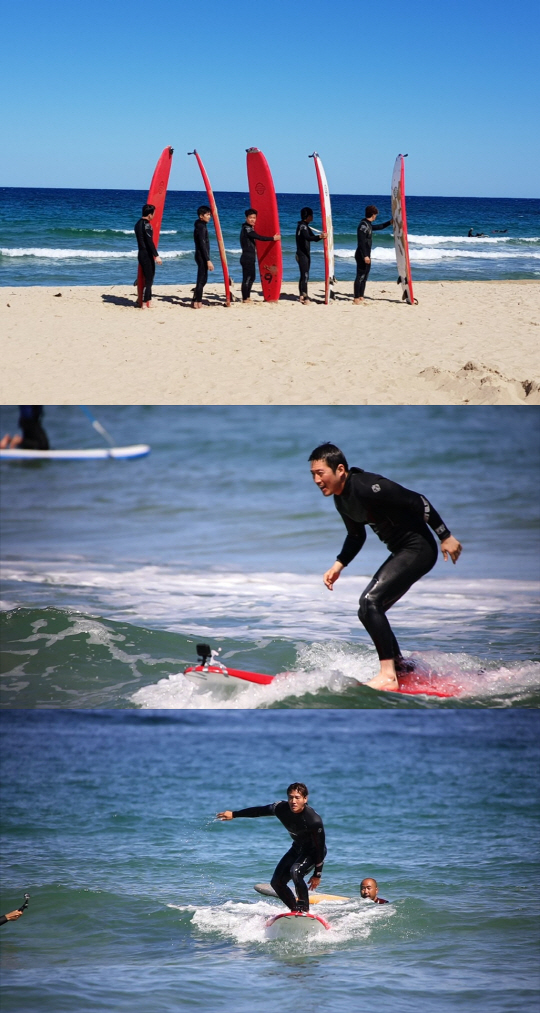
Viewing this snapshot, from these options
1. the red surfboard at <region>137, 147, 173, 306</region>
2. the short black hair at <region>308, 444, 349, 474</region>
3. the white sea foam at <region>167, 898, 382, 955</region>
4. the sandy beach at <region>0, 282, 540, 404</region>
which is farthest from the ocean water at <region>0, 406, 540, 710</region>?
the red surfboard at <region>137, 147, 173, 306</region>

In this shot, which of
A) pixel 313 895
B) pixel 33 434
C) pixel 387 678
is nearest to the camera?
pixel 33 434

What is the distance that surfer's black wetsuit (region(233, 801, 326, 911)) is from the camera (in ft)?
17.6

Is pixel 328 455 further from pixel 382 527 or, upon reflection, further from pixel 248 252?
pixel 248 252

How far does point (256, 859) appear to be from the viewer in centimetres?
714

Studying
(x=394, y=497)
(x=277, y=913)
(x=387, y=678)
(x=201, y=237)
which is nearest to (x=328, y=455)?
(x=394, y=497)

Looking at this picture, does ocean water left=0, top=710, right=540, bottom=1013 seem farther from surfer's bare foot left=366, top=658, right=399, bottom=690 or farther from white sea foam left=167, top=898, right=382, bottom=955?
surfer's bare foot left=366, top=658, right=399, bottom=690

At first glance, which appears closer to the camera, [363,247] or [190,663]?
[190,663]

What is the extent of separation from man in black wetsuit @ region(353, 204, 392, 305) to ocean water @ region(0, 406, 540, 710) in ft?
14.2

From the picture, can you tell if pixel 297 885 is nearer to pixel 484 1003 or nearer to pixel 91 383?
pixel 484 1003

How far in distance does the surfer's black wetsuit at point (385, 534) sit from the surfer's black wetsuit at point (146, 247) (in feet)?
20.1

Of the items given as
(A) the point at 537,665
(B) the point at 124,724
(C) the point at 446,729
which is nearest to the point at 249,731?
(B) the point at 124,724

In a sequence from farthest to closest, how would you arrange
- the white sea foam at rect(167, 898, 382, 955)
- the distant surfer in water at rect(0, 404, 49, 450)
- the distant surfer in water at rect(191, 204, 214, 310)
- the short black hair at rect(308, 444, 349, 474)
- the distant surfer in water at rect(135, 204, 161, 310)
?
the distant surfer in water at rect(191, 204, 214, 310) < the distant surfer in water at rect(135, 204, 161, 310) < the white sea foam at rect(167, 898, 382, 955) < the short black hair at rect(308, 444, 349, 474) < the distant surfer in water at rect(0, 404, 49, 450)

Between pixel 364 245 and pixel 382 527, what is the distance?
282 inches

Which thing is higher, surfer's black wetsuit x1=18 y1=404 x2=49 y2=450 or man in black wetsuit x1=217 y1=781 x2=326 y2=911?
surfer's black wetsuit x1=18 y1=404 x2=49 y2=450
